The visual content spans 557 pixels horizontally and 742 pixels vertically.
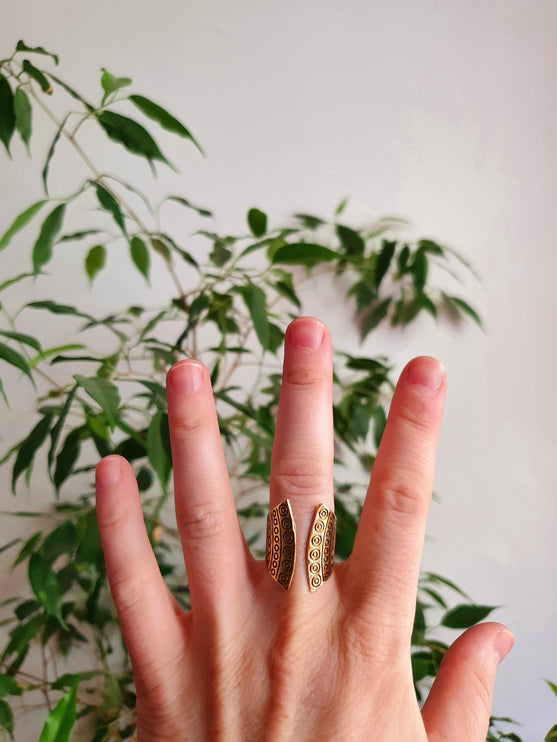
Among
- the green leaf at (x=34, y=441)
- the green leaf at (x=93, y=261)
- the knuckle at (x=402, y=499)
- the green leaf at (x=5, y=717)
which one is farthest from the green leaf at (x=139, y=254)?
the green leaf at (x=5, y=717)

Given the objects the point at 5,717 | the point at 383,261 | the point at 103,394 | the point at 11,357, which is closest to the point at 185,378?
the point at 103,394

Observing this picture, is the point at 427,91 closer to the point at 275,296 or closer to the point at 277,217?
the point at 277,217

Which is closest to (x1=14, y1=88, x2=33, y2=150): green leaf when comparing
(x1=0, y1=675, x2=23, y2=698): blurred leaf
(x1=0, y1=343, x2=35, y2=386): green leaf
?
(x1=0, y1=343, x2=35, y2=386): green leaf

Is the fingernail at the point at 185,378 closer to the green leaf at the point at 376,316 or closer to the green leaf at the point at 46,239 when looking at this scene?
the green leaf at the point at 46,239

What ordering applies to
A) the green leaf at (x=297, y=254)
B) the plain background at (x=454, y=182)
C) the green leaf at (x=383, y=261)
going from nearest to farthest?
the green leaf at (x=297, y=254), the green leaf at (x=383, y=261), the plain background at (x=454, y=182)

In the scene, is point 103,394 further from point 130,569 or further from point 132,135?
point 132,135

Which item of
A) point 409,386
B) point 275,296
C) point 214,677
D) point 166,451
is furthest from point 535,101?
point 214,677
